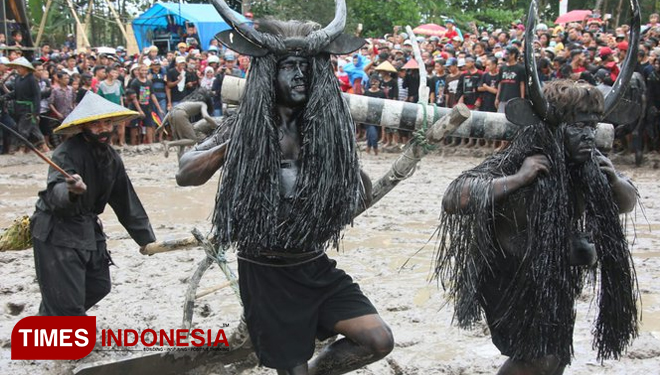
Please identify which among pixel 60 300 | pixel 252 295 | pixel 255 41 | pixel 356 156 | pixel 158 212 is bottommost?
pixel 158 212

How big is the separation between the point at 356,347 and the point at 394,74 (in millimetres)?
12055

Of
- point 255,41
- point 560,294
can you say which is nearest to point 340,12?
point 255,41

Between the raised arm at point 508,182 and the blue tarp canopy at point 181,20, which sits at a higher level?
the blue tarp canopy at point 181,20

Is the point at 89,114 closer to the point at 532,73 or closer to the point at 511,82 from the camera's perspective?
the point at 532,73

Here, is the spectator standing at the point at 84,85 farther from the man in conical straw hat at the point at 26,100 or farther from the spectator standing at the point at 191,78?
the spectator standing at the point at 191,78

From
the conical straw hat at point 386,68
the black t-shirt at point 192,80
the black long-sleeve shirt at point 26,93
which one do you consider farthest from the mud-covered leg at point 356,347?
the black t-shirt at point 192,80

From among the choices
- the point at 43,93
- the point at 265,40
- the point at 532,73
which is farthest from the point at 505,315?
the point at 43,93

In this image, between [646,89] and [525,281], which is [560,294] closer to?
[525,281]

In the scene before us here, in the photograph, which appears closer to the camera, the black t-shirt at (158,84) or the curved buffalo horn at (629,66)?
the curved buffalo horn at (629,66)

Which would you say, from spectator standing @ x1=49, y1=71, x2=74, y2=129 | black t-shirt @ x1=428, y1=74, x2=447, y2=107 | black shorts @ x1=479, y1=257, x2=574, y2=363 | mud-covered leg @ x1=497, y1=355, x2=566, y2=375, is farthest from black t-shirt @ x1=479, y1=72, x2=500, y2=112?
mud-covered leg @ x1=497, y1=355, x2=566, y2=375

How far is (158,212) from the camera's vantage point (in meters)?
9.54

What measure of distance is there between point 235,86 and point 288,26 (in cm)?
86

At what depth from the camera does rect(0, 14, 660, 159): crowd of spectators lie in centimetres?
1254

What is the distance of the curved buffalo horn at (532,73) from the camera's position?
3.30 meters
